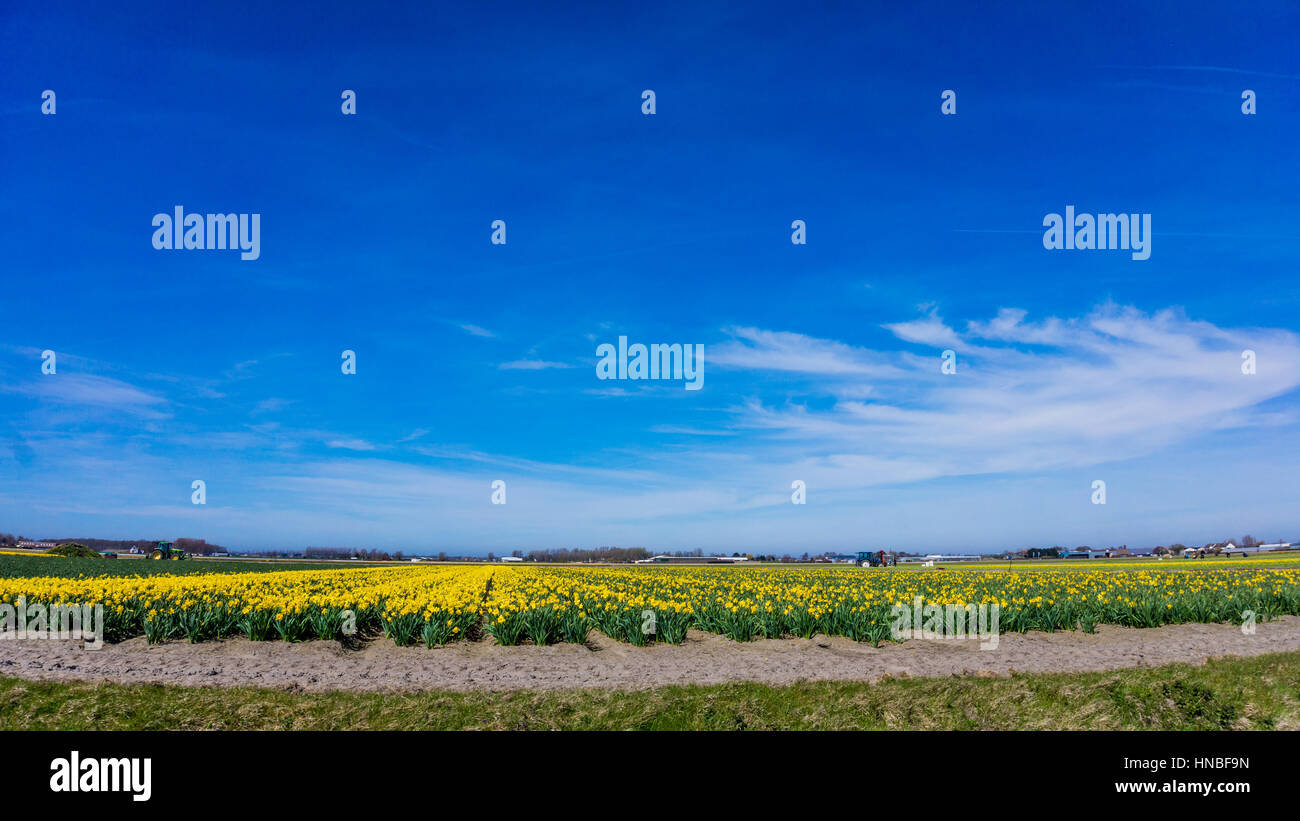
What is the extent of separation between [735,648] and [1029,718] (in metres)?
6.24

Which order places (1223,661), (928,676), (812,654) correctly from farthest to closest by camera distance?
(812,654), (1223,661), (928,676)

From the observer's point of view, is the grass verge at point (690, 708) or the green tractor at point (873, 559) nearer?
the grass verge at point (690, 708)

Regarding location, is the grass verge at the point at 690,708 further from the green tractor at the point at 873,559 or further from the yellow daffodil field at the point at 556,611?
the green tractor at the point at 873,559

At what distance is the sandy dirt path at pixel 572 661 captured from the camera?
9.65 metres

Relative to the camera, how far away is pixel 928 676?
9836 mm

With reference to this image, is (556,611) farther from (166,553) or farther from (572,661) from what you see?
(166,553)

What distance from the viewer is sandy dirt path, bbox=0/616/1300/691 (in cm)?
965
